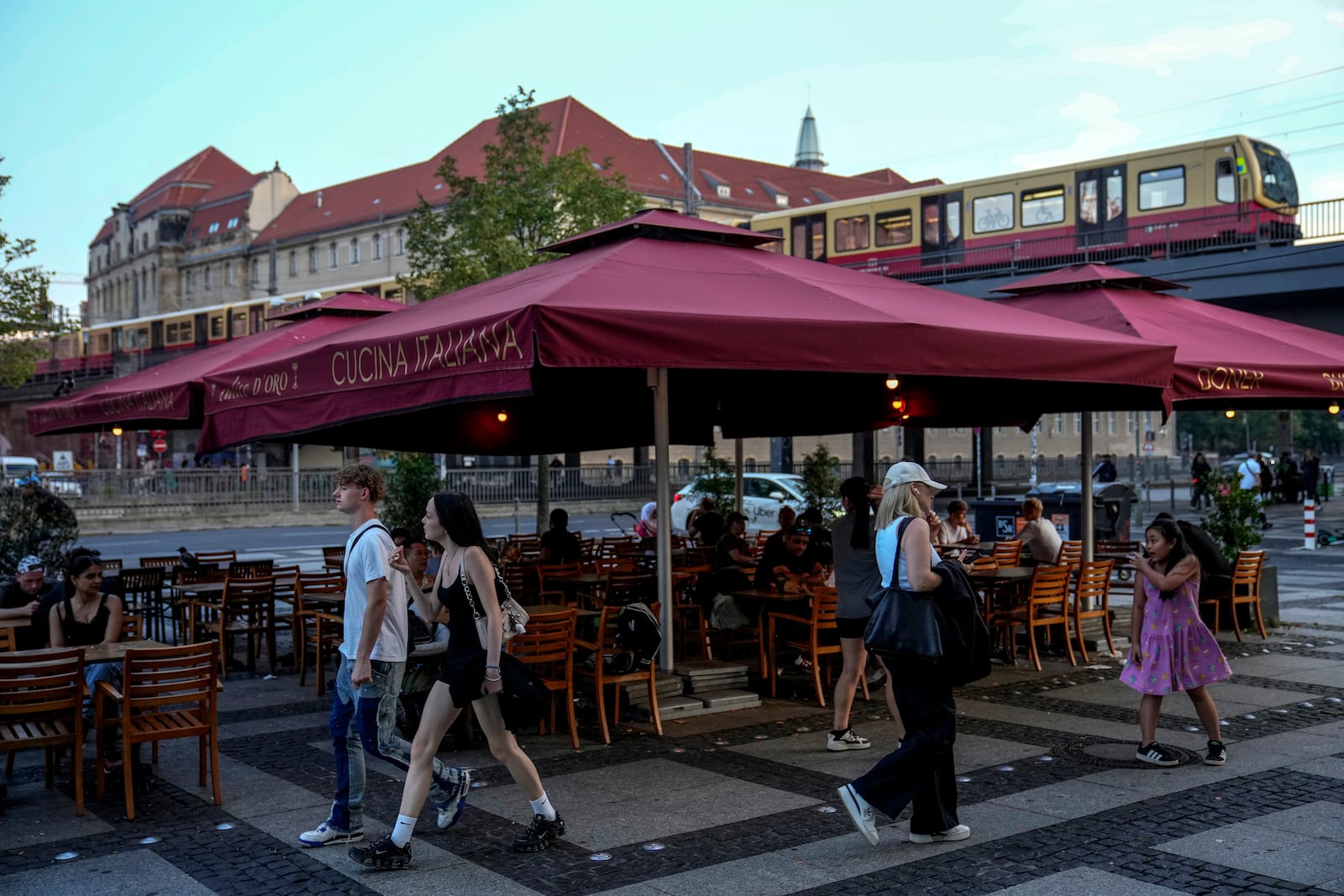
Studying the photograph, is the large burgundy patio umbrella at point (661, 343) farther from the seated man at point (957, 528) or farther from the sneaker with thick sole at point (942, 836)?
the seated man at point (957, 528)

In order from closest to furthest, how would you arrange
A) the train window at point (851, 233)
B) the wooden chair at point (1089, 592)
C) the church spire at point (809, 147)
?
the wooden chair at point (1089, 592) < the train window at point (851, 233) < the church spire at point (809, 147)

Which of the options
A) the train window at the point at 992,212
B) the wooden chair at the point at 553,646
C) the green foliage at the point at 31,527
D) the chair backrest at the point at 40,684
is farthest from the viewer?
the train window at the point at 992,212

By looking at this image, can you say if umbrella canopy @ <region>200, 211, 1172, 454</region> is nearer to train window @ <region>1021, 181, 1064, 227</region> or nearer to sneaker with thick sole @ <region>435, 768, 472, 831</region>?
sneaker with thick sole @ <region>435, 768, 472, 831</region>

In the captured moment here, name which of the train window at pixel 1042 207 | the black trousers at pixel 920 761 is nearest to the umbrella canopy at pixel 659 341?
the black trousers at pixel 920 761

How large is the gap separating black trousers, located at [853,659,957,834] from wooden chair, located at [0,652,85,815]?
165 inches

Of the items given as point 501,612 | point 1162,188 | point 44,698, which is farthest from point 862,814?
point 1162,188

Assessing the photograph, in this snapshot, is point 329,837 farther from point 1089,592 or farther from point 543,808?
point 1089,592

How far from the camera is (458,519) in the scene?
5.71m

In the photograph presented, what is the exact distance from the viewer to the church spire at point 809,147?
5694 inches

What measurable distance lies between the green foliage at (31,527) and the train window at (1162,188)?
78.2 ft

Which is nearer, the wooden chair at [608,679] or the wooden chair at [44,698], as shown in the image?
the wooden chair at [44,698]

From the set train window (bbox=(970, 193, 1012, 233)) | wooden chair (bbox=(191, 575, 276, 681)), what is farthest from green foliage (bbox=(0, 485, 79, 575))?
train window (bbox=(970, 193, 1012, 233))

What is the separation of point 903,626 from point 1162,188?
25487 millimetres

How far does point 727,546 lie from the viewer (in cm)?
1247
